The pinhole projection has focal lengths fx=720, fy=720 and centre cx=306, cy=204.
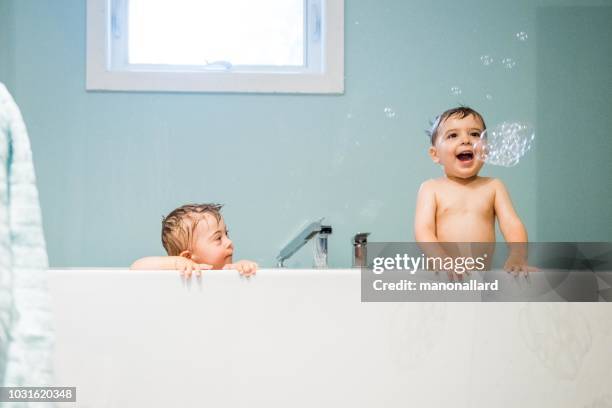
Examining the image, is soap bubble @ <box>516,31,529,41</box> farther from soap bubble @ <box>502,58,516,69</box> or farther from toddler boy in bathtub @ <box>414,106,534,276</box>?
toddler boy in bathtub @ <box>414,106,534,276</box>

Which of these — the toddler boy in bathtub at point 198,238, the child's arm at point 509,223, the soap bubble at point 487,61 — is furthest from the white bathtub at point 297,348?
the soap bubble at point 487,61

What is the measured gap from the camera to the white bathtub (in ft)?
4.24

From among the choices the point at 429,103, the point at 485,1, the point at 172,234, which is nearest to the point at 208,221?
A: the point at 172,234

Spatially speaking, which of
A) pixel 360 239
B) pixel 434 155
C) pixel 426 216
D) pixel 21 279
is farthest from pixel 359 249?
pixel 21 279

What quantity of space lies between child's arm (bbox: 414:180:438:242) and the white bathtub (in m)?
0.44

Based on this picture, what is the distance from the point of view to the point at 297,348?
1.32 m

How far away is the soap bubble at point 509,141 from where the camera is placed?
199cm

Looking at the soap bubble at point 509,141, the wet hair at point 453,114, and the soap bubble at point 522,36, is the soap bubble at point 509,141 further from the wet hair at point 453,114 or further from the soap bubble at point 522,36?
the soap bubble at point 522,36

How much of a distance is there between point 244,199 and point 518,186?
0.81m

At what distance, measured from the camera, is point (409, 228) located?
2121 millimetres

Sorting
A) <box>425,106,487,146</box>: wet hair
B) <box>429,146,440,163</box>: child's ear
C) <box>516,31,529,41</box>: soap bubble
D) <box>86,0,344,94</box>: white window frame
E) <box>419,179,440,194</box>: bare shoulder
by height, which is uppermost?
<box>516,31,529,41</box>: soap bubble

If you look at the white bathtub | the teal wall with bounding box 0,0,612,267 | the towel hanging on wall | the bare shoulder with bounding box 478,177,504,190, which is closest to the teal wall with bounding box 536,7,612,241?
the teal wall with bounding box 0,0,612,267

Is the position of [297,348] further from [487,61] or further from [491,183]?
[487,61]

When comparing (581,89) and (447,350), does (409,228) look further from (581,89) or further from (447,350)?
(447,350)
